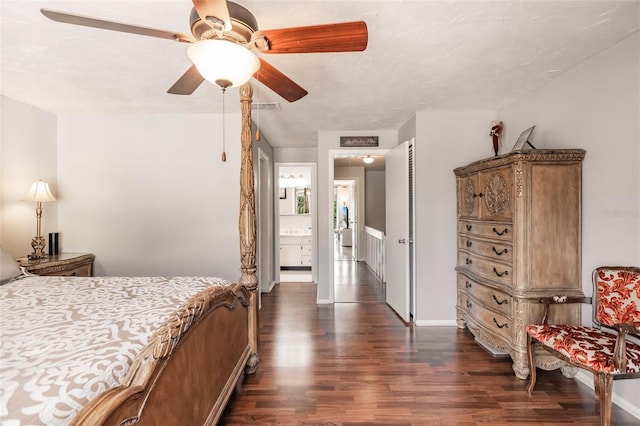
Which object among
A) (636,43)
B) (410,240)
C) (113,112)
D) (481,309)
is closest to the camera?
(636,43)

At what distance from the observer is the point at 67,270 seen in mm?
3074

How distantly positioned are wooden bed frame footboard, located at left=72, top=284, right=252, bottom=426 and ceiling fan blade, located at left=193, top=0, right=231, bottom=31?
1.22 metres

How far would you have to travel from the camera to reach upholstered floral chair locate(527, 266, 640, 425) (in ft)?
5.54

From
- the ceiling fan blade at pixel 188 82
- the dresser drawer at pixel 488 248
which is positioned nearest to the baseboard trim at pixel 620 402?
the dresser drawer at pixel 488 248

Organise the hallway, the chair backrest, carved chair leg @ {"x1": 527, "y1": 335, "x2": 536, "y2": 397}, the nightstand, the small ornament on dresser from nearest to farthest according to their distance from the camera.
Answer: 1. the chair backrest
2. carved chair leg @ {"x1": 527, "y1": 335, "x2": 536, "y2": 397}
3. the nightstand
4. the small ornament on dresser
5. the hallway

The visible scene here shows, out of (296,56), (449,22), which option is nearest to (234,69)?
(296,56)

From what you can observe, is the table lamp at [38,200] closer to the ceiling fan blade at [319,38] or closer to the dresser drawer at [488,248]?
the ceiling fan blade at [319,38]

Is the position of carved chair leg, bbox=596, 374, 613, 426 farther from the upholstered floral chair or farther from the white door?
the white door

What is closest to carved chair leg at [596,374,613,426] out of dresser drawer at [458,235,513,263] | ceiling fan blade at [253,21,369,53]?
dresser drawer at [458,235,513,263]

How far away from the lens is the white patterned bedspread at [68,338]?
829mm

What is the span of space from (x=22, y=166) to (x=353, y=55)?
344 centimetres

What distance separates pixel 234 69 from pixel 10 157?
304 cm

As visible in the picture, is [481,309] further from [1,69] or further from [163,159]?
[1,69]

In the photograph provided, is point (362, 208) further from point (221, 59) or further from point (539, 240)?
point (221, 59)
